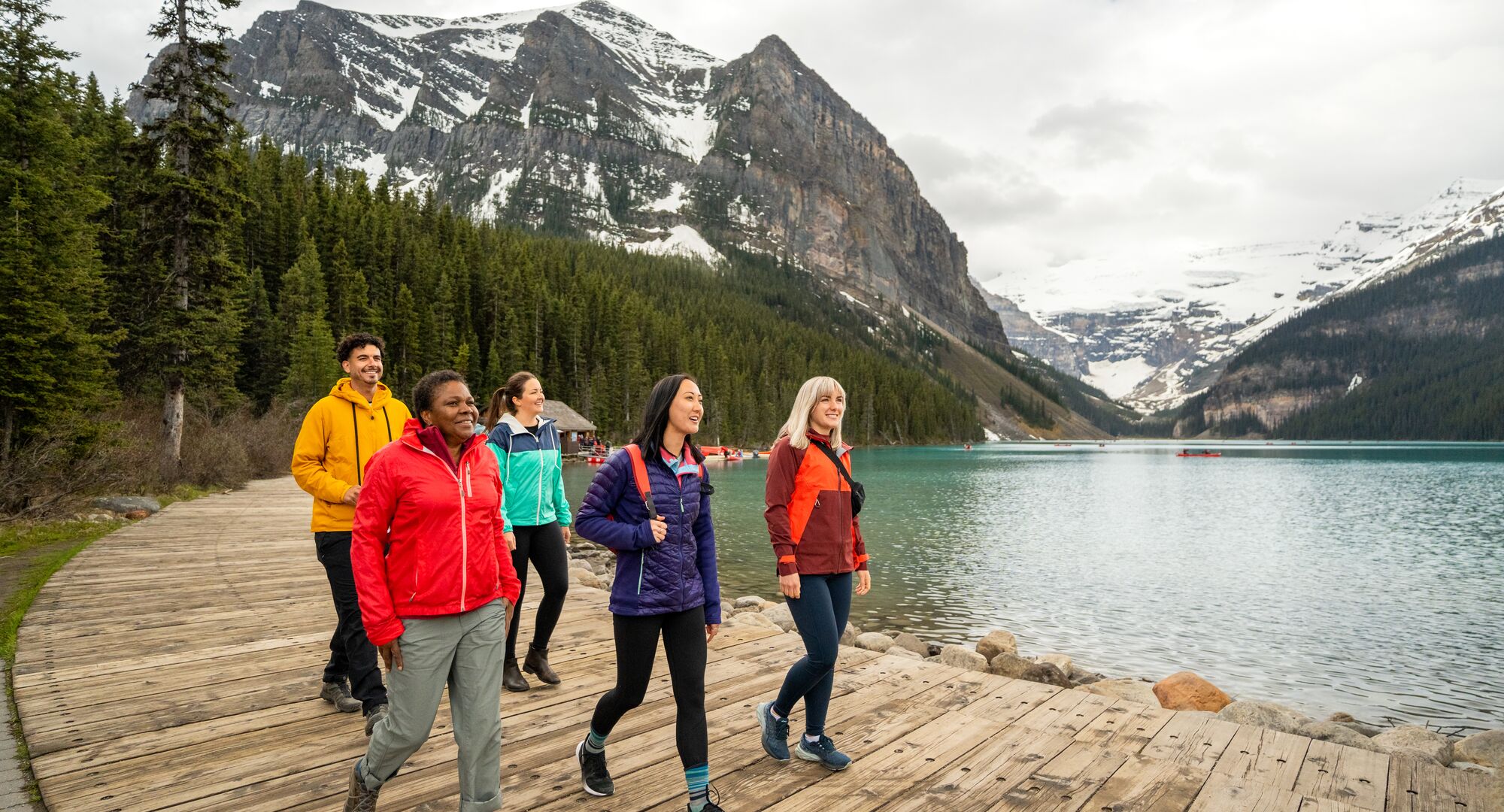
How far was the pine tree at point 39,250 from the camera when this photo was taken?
14102 mm

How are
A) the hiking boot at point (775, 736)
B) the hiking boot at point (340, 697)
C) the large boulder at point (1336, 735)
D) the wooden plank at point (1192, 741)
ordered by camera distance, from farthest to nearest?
the large boulder at point (1336, 735) → the hiking boot at point (340, 697) → the wooden plank at point (1192, 741) → the hiking boot at point (775, 736)

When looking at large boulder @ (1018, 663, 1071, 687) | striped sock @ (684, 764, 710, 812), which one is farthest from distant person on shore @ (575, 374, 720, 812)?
large boulder @ (1018, 663, 1071, 687)

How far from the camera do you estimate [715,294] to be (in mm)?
144125

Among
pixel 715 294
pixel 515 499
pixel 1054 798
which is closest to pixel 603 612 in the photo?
pixel 515 499

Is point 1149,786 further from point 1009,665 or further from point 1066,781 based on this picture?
point 1009,665

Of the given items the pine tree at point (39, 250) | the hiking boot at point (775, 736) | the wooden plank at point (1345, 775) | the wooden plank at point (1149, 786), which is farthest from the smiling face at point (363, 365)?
the pine tree at point (39, 250)

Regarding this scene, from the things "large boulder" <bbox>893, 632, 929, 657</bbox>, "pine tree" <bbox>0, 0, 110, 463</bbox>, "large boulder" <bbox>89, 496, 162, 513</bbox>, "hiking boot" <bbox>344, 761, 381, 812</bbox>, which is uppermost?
"pine tree" <bbox>0, 0, 110, 463</bbox>

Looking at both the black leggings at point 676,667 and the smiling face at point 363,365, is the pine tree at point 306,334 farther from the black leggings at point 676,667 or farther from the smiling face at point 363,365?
the black leggings at point 676,667

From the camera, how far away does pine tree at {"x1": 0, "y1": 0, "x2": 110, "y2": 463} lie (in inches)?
555

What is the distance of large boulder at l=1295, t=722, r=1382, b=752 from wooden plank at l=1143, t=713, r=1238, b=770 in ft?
5.63

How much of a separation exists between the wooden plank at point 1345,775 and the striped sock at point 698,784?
138 inches

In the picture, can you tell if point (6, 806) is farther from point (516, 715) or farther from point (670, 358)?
point (670, 358)

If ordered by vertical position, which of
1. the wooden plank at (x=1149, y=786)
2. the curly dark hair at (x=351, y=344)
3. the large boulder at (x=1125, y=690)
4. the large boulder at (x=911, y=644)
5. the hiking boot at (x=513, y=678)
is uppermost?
the curly dark hair at (x=351, y=344)

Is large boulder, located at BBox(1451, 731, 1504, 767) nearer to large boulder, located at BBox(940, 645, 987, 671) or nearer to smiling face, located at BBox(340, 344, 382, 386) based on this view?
large boulder, located at BBox(940, 645, 987, 671)
